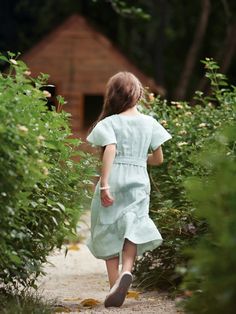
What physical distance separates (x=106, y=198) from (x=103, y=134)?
411 mm

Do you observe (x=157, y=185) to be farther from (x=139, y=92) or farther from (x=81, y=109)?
(x=81, y=109)

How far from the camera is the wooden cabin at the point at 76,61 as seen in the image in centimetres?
1844

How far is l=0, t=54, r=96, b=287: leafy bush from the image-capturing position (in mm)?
5387

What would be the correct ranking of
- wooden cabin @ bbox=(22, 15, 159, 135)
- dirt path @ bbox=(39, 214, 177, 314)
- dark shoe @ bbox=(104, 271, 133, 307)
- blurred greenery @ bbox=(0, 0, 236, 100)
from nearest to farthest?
1. dark shoe @ bbox=(104, 271, 133, 307)
2. dirt path @ bbox=(39, 214, 177, 314)
3. wooden cabin @ bbox=(22, 15, 159, 135)
4. blurred greenery @ bbox=(0, 0, 236, 100)

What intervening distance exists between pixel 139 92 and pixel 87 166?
0.62 metres

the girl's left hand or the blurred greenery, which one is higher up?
the girl's left hand

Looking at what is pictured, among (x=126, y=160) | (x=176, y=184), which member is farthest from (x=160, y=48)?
(x=126, y=160)

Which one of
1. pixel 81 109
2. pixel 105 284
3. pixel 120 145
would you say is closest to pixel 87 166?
pixel 120 145

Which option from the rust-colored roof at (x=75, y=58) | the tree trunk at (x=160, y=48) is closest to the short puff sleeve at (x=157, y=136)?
the rust-colored roof at (x=75, y=58)

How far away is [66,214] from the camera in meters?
6.43

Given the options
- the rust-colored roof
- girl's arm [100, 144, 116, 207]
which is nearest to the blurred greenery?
the rust-colored roof

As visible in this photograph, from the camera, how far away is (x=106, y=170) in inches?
260

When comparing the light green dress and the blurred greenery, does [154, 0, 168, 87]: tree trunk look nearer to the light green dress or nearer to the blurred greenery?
the blurred greenery

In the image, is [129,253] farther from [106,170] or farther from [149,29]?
[149,29]
